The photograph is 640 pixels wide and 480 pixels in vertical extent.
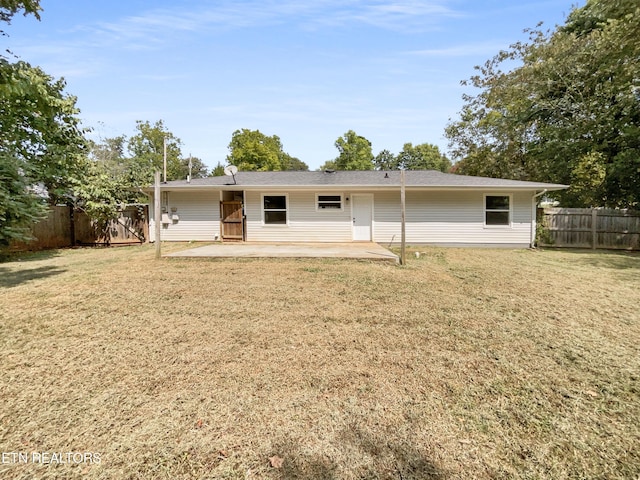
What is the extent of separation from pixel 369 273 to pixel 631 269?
21.6 ft

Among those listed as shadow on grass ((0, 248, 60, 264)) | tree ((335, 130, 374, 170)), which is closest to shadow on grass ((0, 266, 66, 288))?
shadow on grass ((0, 248, 60, 264))

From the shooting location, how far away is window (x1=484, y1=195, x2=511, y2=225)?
459 inches

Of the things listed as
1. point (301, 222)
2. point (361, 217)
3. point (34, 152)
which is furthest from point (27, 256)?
point (361, 217)

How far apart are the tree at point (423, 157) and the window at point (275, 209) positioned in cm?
4108

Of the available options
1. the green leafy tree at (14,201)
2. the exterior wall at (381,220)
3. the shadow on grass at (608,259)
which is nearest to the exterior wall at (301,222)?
the exterior wall at (381,220)

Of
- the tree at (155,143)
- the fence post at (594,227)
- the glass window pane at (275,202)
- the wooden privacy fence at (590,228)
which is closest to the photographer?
the wooden privacy fence at (590,228)

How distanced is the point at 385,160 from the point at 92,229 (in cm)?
4702

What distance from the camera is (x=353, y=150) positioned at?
40844 mm

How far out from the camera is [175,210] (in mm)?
12789

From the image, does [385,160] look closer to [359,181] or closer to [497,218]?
[359,181]

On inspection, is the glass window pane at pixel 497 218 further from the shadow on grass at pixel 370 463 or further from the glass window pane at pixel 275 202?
the shadow on grass at pixel 370 463

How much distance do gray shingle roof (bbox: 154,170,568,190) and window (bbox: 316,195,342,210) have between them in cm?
56

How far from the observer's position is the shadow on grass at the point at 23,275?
20.0 ft

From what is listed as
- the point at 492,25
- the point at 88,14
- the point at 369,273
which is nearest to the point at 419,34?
the point at 492,25
